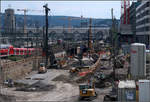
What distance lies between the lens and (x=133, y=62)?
1939 centimetres

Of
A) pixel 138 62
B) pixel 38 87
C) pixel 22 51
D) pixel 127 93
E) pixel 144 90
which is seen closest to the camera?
pixel 144 90

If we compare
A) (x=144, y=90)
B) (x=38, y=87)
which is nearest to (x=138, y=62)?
(x=144, y=90)

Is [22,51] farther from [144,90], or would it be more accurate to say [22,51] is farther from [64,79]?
[144,90]

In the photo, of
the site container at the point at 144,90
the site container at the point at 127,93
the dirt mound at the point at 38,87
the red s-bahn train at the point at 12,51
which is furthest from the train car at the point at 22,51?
the site container at the point at 144,90

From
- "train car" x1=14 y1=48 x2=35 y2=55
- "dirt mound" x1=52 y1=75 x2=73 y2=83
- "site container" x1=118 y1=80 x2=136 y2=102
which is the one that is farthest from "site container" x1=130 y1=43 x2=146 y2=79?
"train car" x1=14 y1=48 x2=35 y2=55

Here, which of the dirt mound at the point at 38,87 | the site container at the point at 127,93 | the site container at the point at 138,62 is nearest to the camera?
the site container at the point at 127,93

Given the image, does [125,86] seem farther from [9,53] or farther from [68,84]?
[9,53]

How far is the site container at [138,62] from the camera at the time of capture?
757 inches

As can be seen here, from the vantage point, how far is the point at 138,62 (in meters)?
19.4

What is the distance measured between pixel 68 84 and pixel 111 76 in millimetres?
4050

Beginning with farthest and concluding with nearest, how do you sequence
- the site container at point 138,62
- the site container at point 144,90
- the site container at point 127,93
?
the site container at point 138,62
the site container at point 127,93
the site container at point 144,90

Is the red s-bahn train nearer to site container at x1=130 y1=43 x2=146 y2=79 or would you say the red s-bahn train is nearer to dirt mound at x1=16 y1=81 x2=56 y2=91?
dirt mound at x1=16 y1=81 x2=56 y2=91

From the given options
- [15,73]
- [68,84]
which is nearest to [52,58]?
[15,73]

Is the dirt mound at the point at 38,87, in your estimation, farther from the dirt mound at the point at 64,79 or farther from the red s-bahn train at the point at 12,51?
the red s-bahn train at the point at 12,51
